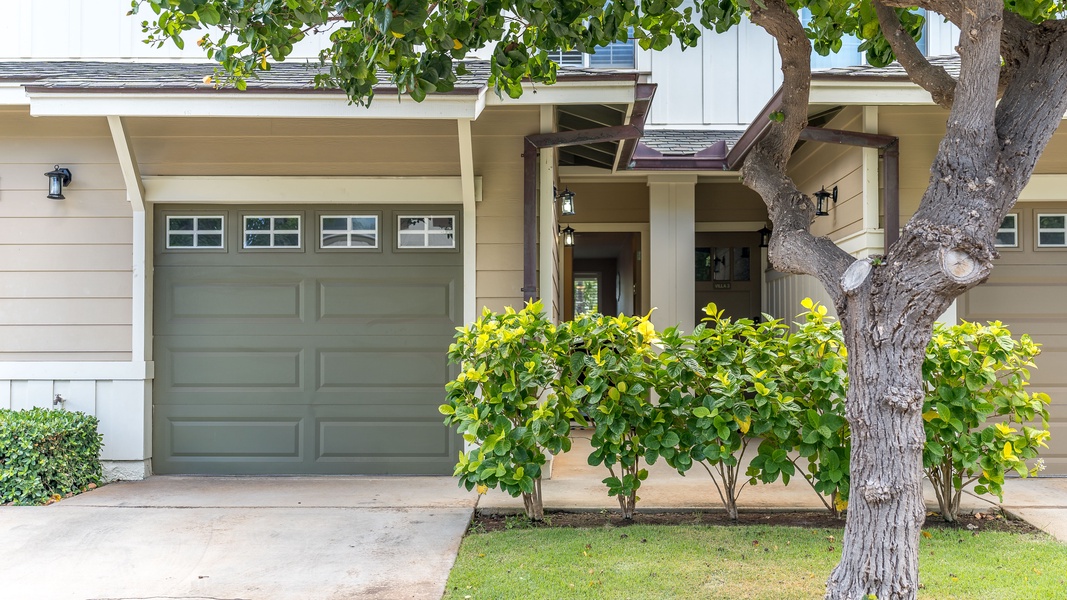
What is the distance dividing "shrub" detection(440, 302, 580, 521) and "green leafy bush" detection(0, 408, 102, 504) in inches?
107

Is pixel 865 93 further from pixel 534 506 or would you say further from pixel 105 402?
pixel 105 402

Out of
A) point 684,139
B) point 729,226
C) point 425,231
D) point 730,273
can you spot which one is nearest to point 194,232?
point 425,231

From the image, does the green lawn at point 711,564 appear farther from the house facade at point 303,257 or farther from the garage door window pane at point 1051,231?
the garage door window pane at point 1051,231

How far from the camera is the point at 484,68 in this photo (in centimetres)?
576

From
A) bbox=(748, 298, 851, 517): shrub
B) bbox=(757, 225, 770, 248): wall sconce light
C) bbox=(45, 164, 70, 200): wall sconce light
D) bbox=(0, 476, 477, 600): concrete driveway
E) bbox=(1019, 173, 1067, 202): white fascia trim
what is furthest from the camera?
bbox=(757, 225, 770, 248): wall sconce light

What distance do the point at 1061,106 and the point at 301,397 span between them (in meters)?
4.89

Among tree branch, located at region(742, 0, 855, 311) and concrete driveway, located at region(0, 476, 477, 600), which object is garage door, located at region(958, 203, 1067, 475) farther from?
concrete driveway, located at region(0, 476, 477, 600)

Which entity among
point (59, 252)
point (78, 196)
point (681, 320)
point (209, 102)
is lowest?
point (681, 320)

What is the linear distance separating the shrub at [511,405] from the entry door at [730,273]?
513cm

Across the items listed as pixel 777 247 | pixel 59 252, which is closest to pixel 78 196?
pixel 59 252

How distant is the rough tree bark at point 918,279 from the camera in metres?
2.69

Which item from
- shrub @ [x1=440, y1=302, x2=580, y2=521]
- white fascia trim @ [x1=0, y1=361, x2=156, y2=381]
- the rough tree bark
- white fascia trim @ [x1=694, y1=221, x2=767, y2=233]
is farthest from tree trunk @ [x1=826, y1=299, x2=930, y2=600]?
white fascia trim @ [x1=694, y1=221, x2=767, y2=233]

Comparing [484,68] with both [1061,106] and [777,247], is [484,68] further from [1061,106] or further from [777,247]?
[1061,106]

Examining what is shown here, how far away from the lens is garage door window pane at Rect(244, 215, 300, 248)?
229 inches
